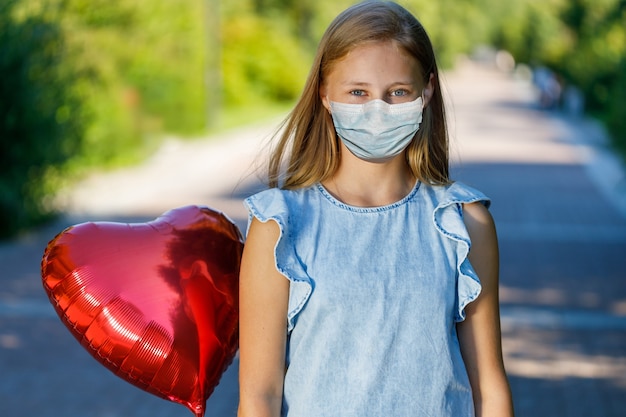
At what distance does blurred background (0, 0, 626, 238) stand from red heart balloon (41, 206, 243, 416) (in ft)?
3.22

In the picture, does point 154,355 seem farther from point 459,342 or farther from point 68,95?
point 68,95

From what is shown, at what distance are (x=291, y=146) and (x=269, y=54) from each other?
3478cm

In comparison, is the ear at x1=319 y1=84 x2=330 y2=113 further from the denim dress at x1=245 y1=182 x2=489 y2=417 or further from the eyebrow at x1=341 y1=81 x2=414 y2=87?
the denim dress at x1=245 y1=182 x2=489 y2=417

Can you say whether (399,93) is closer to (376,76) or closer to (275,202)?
(376,76)

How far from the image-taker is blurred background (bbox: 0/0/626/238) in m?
11.5

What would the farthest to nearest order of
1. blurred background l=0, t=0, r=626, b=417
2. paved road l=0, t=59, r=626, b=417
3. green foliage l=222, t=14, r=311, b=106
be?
green foliage l=222, t=14, r=311, b=106
blurred background l=0, t=0, r=626, b=417
paved road l=0, t=59, r=626, b=417

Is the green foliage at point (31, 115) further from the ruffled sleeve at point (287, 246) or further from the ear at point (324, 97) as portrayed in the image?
the ruffled sleeve at point (287, 246)

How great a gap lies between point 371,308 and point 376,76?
46cm

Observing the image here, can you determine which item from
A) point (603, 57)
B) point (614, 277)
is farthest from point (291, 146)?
point (603, 57)

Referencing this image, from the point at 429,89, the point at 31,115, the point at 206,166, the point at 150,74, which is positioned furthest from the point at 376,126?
the point at 150,74

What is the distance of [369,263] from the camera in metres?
2.00

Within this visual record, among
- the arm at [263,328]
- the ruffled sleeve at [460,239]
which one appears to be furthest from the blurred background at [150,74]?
the arm at [263,328]

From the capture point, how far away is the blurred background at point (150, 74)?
11508 millimetres

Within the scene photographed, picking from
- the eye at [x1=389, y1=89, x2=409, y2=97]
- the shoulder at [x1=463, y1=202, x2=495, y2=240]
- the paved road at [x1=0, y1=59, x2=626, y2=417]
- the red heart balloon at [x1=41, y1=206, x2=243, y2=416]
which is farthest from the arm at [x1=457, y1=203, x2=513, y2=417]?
the paved road at [x1=0, y1=59, x2=626, y2=417]
